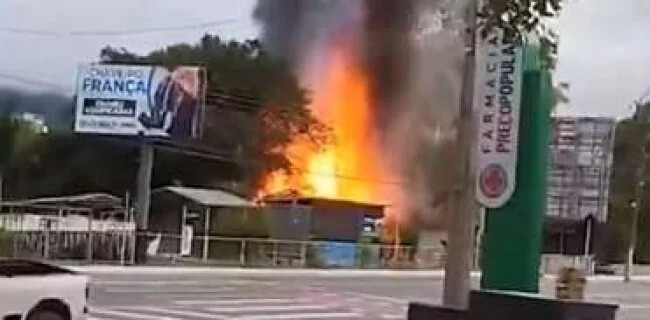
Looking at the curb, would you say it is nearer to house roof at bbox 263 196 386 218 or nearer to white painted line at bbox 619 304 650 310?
white painted line at bbox 619 304 650 310

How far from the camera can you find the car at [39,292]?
13164 mm

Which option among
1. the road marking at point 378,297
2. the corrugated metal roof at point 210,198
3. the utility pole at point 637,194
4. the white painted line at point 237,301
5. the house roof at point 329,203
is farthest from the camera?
the utility pole at point 637,194

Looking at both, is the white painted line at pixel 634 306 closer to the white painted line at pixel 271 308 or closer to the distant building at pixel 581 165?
the white painted line at pixel 271 308

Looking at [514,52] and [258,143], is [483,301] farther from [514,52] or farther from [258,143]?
[258,143]

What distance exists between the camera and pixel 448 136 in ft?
160

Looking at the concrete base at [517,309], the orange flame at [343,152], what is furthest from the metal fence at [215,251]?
the concrete base at [517,309]

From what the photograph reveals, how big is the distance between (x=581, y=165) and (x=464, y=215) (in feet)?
153

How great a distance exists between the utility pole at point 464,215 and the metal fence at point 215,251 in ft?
77.2

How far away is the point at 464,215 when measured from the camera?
48.5ft

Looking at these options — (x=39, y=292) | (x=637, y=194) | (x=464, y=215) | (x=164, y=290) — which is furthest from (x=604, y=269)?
(x=39, y=292)

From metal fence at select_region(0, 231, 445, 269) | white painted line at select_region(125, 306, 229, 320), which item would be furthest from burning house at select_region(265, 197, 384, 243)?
white painted line at select_region(125, 306, 229, 320)

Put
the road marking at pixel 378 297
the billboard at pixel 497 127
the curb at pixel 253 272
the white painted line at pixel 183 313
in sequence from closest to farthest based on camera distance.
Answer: the billboard at pixel 497 127 < the white painted line at pixel 183 313 < the road marking at pixel 378 297 < the curb at pixel 253 272

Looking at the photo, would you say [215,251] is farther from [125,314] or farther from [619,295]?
[125,314]

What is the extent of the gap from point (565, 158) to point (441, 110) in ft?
50.3
